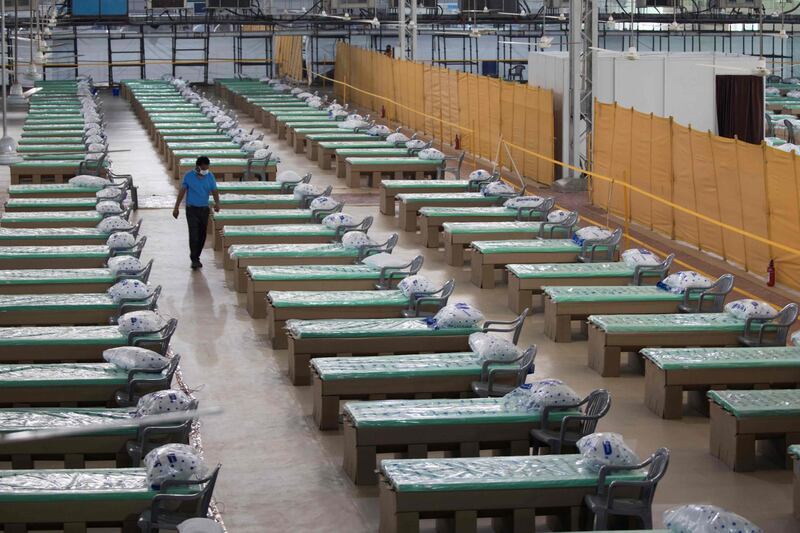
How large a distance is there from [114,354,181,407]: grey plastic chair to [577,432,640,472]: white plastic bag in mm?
3797

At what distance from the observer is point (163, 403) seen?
399 inches

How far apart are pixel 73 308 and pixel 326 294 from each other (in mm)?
2611

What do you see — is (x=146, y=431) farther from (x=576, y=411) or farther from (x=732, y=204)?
(x=732, y=204)

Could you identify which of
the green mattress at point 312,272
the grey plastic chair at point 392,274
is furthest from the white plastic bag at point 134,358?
the grey plastic chair at point 392,274

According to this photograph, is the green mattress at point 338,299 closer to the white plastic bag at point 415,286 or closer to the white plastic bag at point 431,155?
the white plastic bag at point 415,286

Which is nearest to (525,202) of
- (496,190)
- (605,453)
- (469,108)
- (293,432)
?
(496,190)

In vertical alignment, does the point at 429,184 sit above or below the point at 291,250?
above

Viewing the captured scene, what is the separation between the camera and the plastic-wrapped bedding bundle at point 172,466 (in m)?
8.98

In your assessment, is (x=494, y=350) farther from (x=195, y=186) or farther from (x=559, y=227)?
(x=195, y=186)

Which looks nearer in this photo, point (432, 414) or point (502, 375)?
point (432, 414)

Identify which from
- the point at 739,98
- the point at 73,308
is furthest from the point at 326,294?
the point at 739,98

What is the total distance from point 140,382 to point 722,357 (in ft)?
16.4

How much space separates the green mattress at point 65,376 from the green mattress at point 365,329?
2.00 metres

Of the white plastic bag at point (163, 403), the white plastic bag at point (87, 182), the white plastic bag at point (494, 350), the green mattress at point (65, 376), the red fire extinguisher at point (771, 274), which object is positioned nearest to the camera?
the white plastic bag at point (163, 403)
